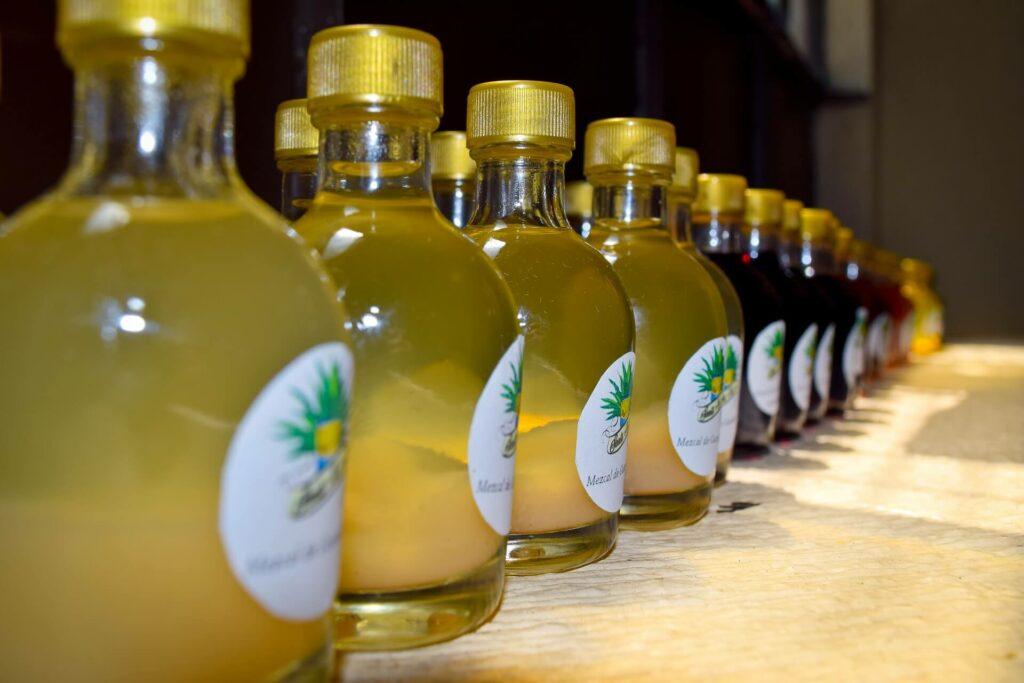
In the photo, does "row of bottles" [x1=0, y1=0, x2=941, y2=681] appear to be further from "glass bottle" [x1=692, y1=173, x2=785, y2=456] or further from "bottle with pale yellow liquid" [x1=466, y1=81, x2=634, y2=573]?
"glass bottle" [x1=692, y1=173, x2=785, y2=456]

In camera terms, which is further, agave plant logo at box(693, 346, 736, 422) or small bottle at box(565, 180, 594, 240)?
small bottle at box(565, 180, 594, 240)

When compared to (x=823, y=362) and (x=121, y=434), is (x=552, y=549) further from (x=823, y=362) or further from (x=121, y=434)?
(x=823, y=362)

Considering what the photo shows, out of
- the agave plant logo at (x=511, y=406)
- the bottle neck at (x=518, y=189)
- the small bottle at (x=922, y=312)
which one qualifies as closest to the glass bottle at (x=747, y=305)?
the bottle neck at (x=518, y=189)

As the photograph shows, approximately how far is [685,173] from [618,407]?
11.4 inches

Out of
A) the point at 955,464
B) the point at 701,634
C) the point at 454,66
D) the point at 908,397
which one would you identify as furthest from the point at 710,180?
the point at 908,397

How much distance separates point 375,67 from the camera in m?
0.34

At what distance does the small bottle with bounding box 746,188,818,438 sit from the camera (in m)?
0.92

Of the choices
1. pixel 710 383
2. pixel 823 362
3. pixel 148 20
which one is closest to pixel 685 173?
pixel 710 383

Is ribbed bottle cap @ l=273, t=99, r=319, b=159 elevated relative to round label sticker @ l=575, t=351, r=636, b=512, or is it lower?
elevated

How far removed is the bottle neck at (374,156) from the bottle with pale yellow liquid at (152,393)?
0.29 ft

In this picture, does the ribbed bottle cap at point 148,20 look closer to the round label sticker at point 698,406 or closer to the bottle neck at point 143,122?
the bottle neck at point 143,122


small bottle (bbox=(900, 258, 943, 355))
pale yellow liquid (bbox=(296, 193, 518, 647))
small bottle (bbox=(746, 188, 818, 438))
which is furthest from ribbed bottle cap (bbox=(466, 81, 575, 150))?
small bottle (bbox=(900, 258, 943, 355))

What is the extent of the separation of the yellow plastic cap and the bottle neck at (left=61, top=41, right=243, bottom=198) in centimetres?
71

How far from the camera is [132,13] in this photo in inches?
10.1
